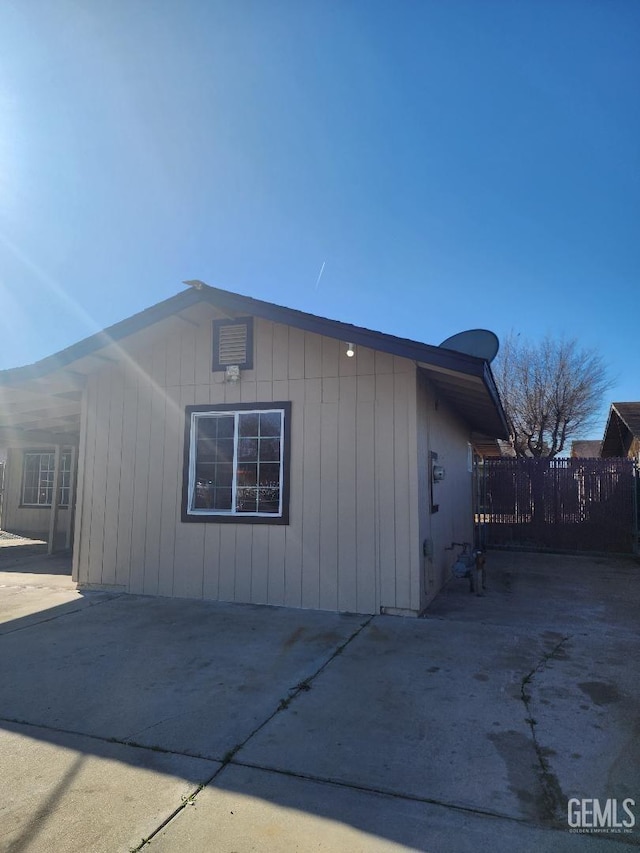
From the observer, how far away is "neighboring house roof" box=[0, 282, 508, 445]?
538 centimetres

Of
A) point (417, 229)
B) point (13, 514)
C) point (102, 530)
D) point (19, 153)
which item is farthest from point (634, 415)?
point (13, 514)

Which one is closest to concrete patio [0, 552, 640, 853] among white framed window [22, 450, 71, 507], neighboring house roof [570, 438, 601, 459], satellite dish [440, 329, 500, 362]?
satellite dish [440, 329, 500, 362]

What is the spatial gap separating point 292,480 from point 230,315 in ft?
7.49

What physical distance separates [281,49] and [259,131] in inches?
41.3

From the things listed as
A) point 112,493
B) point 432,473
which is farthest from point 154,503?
point 432,473

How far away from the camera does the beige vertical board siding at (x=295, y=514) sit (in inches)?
238

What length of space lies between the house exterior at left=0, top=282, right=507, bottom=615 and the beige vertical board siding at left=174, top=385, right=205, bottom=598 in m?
0.02

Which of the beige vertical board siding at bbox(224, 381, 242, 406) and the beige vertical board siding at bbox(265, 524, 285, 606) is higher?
the beige vertical board siding at bbox(224, 381, 242, 406)

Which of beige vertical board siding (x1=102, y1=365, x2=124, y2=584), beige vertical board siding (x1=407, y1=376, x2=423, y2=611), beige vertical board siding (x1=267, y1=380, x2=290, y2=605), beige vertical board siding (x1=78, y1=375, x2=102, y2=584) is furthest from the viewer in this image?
beige vertical board siding (x1=78, y1=375, x2=102, y2=584)

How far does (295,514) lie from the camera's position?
20.0 ft

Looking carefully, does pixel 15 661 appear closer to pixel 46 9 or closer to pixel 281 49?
pixel 46 9

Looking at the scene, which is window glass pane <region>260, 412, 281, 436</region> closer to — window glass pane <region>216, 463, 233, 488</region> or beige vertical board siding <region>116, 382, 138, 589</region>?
window glass pane <region>216, 463, 233, 488</region>

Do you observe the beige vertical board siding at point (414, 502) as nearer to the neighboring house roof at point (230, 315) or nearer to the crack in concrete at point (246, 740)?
the neighboring house roof at point (230, 315)

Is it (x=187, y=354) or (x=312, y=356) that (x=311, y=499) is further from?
(x=187, y=354)
